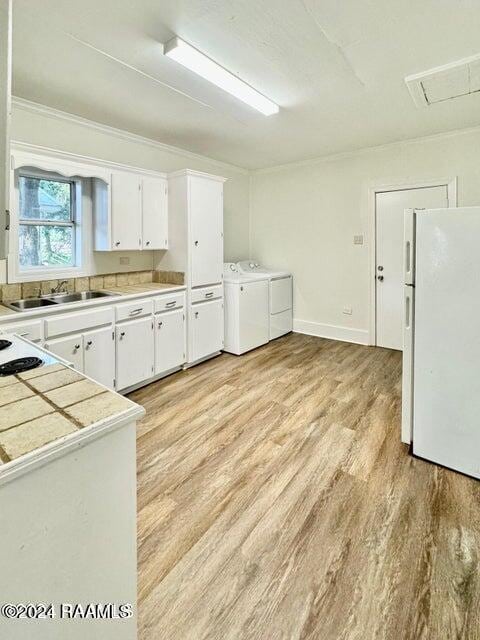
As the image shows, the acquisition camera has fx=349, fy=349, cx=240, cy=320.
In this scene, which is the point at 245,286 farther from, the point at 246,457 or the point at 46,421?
the point at 46,421

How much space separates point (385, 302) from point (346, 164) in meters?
1.88

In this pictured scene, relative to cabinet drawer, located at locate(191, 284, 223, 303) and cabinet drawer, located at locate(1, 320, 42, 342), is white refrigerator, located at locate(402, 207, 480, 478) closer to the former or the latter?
cabinet drawer, located at locate(191, 284, 223, 303)

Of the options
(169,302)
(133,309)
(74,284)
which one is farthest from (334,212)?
(74,284)

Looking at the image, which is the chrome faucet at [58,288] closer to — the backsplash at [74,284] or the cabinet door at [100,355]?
the backsplash at [74,284]

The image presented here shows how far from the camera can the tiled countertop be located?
2.71ft

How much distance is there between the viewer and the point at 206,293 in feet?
13.0

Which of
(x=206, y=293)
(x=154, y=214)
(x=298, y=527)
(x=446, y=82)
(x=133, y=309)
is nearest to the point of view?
(x=298, y=527)

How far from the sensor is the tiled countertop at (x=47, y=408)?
83 cm

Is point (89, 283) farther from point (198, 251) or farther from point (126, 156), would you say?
point (126, 156)

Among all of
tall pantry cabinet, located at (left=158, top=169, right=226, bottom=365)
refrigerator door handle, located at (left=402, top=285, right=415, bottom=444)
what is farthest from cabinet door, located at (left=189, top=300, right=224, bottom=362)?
refrigerator door handle, located at (left=402, top=285, right=415, bottom=444)

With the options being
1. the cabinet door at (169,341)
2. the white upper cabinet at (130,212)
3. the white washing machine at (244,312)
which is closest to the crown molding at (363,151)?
the white washing machine at (244,312)

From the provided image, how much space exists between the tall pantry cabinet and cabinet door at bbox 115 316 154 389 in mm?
544

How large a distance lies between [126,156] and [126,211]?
798 mm

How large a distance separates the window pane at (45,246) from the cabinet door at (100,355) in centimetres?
96
